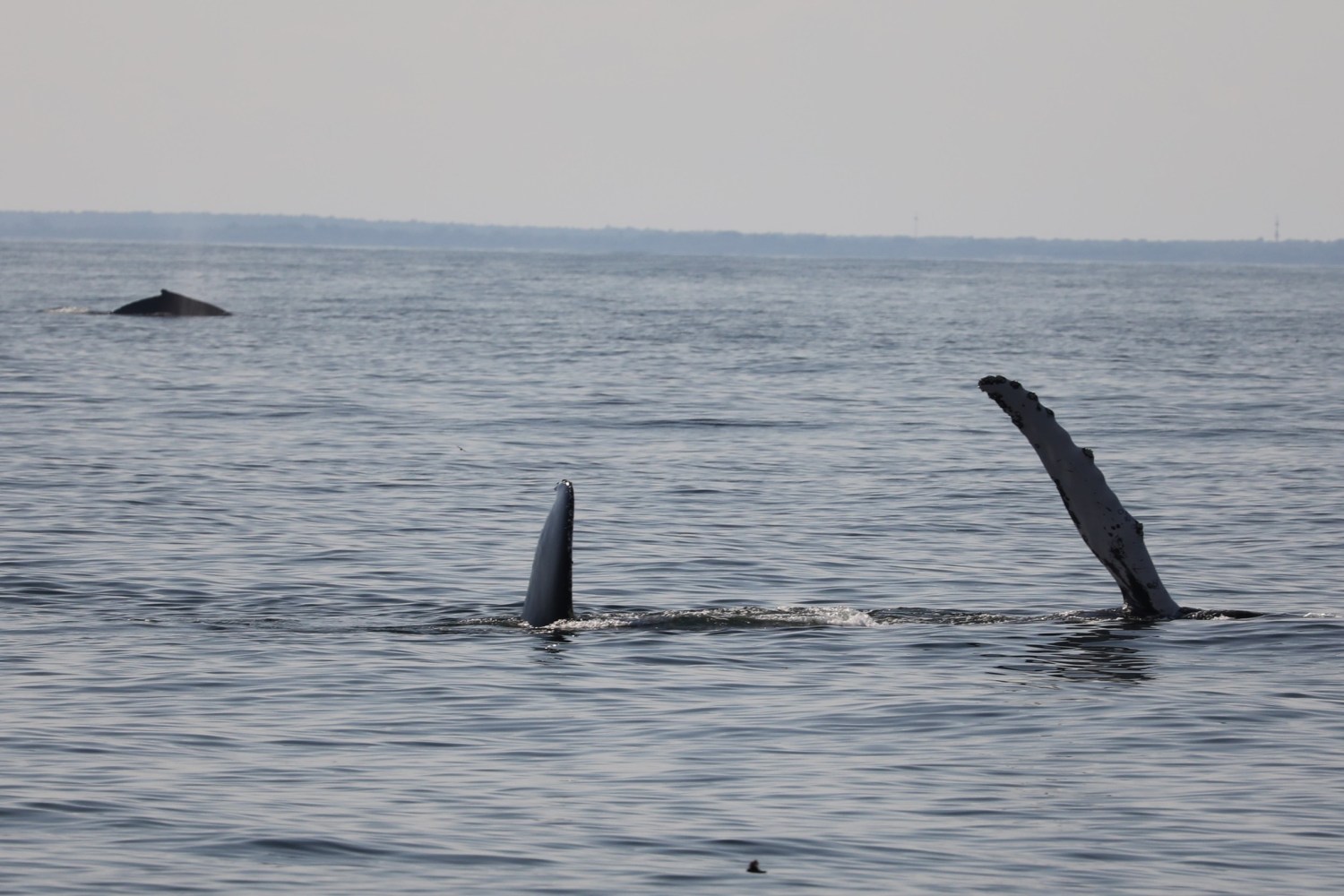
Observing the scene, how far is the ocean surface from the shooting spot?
1022cm

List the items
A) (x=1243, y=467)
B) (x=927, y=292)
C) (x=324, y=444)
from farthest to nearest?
(x=927, y=292), (x=324, y=444), (x=1243, y=467)

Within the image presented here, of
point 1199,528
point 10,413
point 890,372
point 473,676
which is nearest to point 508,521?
point 1199,528

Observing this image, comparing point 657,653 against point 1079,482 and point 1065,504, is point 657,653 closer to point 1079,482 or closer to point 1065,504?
point 1065,504

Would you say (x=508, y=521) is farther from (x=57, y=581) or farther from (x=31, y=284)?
(x=31, y=284)

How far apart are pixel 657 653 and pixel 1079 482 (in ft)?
10.9

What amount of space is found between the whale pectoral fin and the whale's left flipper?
118 inches

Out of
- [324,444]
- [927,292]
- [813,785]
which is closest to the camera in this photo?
[813,785]

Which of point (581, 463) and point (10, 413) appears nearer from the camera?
point (581, 463)

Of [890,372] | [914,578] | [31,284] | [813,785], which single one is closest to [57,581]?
[914,578]

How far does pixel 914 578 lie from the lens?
19.4 m

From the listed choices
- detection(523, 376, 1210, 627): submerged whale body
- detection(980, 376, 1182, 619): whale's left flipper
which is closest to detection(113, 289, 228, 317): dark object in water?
detection(523, 376, 1210, 627): submerged whale body

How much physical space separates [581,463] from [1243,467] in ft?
30.9

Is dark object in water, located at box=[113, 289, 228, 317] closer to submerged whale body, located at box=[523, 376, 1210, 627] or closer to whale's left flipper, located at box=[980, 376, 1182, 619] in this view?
submerged whale body, located at box=[523, 376, 1210, 627]

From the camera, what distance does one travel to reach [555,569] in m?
15.3
